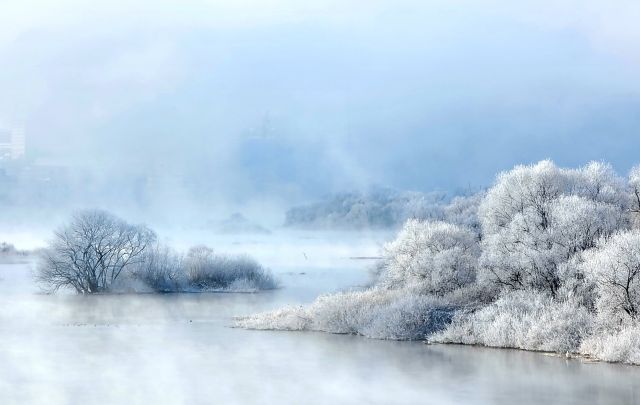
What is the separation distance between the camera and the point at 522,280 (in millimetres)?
29328

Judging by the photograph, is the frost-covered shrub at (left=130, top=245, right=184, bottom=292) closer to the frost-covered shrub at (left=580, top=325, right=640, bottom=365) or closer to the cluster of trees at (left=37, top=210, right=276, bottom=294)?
the cluster of trees at (left=37, top=210, right=276, bottom=294)

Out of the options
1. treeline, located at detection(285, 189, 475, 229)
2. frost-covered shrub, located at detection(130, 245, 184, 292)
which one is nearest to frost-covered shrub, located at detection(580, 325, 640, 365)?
frost-covered shrub, located at detection(130, 245, 184, 292)

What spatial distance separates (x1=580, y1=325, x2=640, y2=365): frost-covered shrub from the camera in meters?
22.5

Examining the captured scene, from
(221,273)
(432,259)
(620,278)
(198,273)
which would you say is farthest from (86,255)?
(620,278)

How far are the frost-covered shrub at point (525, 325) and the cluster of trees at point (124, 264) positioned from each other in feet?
76.7

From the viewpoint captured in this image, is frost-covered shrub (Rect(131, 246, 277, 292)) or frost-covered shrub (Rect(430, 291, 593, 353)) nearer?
frost-covered shrub (Rect(430, 291, 593, 353))

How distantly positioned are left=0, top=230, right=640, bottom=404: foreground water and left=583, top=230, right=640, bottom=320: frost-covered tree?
90.2 inches

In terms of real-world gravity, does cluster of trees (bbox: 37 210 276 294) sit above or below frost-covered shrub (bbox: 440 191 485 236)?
below

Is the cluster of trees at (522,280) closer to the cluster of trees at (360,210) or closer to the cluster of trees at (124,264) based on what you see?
the cluster of trees at (124,264)

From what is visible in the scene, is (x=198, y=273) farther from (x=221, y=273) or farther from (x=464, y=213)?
(x=464, y=213)

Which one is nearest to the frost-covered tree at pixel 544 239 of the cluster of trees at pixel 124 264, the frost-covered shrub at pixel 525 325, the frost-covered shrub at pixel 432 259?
the frost-covered shrub at pixel 525 325

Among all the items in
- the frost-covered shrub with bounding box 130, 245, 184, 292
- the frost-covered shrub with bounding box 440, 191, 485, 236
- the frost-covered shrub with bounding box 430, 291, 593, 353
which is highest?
the frost-covered shrub with bounding box 440, 191, 485, 236

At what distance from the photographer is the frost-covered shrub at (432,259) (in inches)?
1282

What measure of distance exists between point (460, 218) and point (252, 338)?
85.8ft
